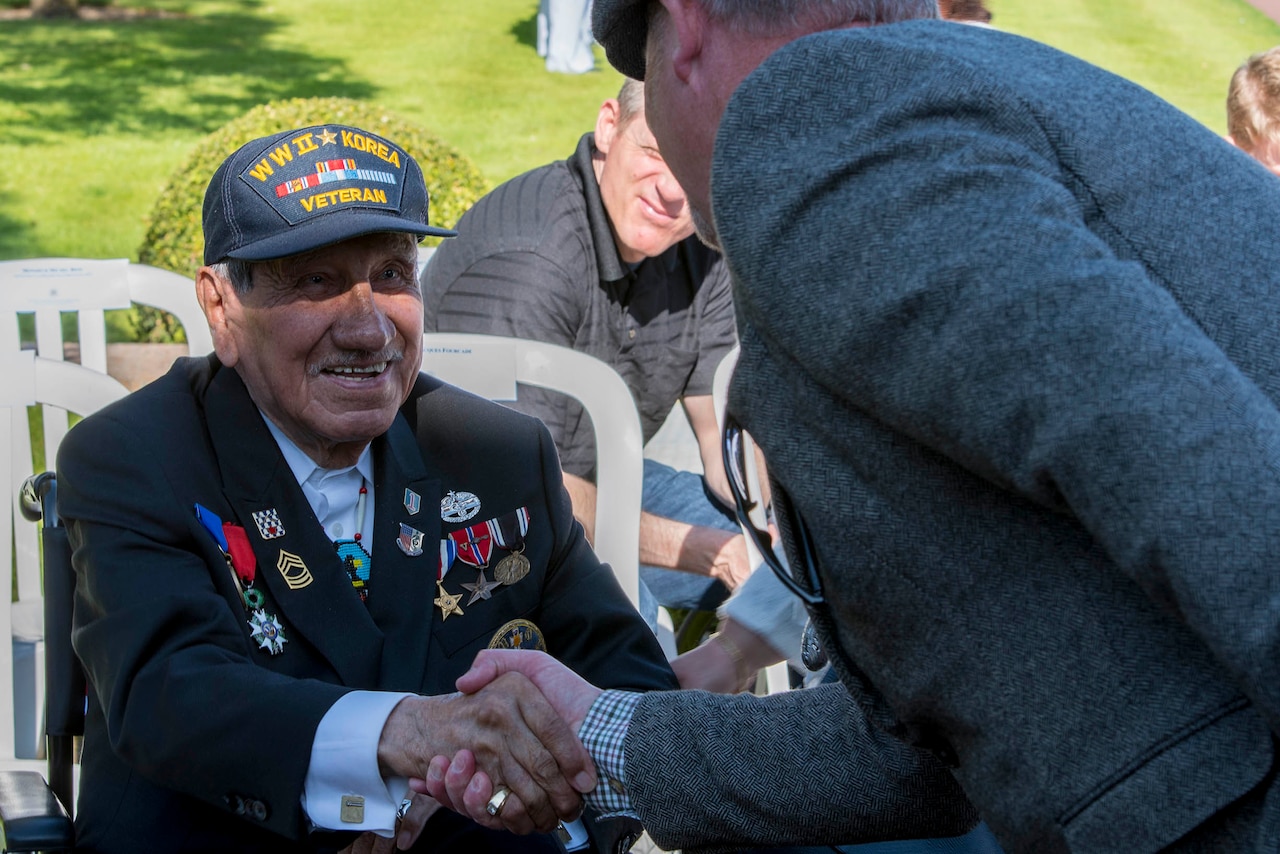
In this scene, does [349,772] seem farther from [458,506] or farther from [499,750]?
[458,506]

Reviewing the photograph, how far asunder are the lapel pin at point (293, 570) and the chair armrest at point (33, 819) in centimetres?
46

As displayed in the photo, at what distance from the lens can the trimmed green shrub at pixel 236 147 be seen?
Result: 5930 mm

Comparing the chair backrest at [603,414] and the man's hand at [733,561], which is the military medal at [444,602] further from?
the man's hand at [733,561]

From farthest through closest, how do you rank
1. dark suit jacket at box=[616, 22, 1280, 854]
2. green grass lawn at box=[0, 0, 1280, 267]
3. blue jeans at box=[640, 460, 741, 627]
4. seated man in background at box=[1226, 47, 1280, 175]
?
1. green grass lawn at box=[0, 0, 1280, 267]
2. seated man in background at box=[1226, 47, 1280, 175]
3. blue jeans at box=[640, 460, 741, 627]
4. dark suit jacket at box=[616, 22, 1280, 854]

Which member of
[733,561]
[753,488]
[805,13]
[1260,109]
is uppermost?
[805,13]

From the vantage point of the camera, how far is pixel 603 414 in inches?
117

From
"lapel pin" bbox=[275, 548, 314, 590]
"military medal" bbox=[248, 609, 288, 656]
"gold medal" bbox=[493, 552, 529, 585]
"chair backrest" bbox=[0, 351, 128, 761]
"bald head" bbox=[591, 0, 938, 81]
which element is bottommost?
"chair backrest" bbox=[0, 351, 128, 761]

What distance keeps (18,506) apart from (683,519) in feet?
5.96

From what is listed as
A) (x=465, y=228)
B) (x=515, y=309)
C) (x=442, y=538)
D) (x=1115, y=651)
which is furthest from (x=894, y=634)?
(x=465, y=228)

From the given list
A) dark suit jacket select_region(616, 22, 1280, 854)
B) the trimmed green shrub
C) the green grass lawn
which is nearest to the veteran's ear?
dark suit jacket select_region(616, 22, 1280, 854)

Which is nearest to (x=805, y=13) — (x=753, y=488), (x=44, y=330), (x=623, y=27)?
(x=623, y=27)

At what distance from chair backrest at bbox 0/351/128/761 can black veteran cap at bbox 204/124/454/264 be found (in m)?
0.82

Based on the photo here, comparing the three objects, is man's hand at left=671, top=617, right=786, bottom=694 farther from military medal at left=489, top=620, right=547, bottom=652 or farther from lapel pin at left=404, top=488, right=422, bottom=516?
lapel pin at left=404, top=488, right=422, bottom=516

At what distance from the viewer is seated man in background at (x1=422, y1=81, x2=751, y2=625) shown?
3262 mm
